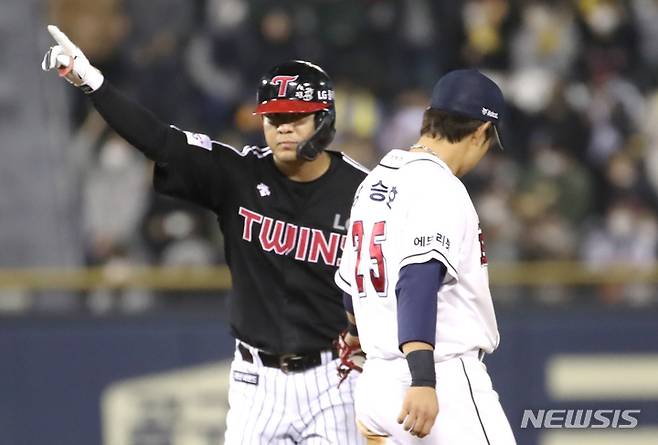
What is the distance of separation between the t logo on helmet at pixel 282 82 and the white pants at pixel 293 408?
101 cm

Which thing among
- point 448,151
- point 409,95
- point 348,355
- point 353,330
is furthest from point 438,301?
point 409,95

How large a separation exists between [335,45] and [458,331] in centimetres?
822

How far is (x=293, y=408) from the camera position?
5281 millimetres

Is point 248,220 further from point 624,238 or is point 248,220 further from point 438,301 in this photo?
point 624,238

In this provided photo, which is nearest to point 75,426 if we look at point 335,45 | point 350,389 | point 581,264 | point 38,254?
point 38,254

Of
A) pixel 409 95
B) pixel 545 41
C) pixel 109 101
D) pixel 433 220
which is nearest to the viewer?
pixel 433 220

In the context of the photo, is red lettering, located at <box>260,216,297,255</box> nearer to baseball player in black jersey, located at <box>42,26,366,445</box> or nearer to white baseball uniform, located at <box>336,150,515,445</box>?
baseball player in black jersey, located at <box>42,26,366,445</box>

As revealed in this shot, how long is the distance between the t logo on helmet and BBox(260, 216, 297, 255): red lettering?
1.67ft

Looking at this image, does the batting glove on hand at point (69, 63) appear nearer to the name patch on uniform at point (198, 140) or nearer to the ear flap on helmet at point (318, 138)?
the name patch on uniform at point (198, 140)

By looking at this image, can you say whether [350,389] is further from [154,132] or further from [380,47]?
[380,47]

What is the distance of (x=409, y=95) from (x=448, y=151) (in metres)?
7.08

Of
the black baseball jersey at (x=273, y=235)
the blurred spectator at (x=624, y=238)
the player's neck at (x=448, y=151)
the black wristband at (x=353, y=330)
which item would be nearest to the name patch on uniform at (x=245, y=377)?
the black baseball jersey at (x=273, y=235)

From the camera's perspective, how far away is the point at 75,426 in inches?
320

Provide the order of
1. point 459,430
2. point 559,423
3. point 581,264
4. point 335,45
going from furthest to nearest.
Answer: point 335,45, point 581,264, point 559,423, point 459,430
